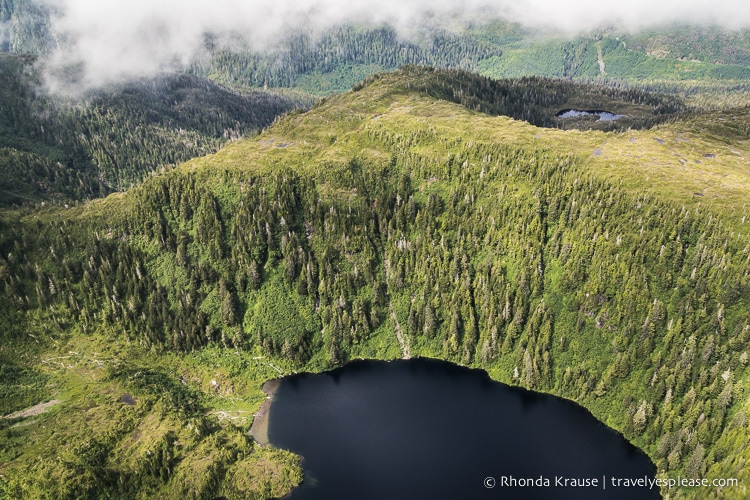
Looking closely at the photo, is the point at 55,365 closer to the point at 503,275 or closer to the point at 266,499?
the point at 266,499

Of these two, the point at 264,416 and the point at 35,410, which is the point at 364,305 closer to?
the point at 264,416

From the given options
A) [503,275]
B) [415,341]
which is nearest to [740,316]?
[503,275]

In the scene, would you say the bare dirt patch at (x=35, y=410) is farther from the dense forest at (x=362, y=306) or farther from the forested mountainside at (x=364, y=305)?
the forested mountainside at (x=364, y=305)

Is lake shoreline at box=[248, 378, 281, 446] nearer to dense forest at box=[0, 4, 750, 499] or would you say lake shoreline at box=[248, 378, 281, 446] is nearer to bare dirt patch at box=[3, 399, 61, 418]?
dense forest at box=[0, 4, 750, 499]

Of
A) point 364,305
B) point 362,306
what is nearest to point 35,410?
point 362,306

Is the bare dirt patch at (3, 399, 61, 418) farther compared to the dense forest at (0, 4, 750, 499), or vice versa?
the bare dirt patch at (3, 399, 61, 418)

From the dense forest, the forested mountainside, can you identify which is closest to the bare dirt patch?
the dense forest

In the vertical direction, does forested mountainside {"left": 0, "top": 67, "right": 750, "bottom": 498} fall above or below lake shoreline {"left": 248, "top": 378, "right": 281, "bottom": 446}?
above

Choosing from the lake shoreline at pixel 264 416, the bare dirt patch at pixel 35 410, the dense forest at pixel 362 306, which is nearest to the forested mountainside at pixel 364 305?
the dense forest at pixel 362 306
